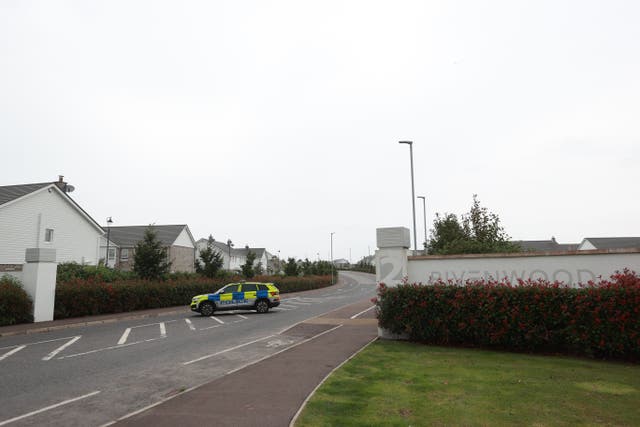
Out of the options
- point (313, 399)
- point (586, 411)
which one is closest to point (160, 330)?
point (313, 399)

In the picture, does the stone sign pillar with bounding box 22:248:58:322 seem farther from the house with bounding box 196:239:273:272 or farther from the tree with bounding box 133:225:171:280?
the house with bounding box 196:239:273:272

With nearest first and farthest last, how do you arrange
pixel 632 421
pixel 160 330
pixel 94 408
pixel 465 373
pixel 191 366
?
pixel 632 421, pixel 94 408, pixel 465 373, pixel 191 366, pixel 160 330

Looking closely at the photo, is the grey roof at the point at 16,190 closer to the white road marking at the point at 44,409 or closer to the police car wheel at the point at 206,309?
the police car wheel at the point at 206,309

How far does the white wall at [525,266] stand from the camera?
11.3 metres

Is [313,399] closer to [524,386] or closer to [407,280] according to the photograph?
[524,386]

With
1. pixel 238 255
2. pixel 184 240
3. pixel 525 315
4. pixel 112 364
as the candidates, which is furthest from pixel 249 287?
pixel 238 255

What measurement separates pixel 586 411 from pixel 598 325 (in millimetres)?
4601

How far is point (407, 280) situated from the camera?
535 inches

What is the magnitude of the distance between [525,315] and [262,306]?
16084 millimetres

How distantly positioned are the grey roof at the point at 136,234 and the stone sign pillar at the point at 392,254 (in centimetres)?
4713

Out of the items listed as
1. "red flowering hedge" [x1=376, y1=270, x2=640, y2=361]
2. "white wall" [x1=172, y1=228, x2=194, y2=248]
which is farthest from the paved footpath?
"white wall" [x1=172, y1=228, x2=194, y2=248]

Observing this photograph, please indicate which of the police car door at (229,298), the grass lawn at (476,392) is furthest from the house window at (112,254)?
the grass lawn at (476,392)

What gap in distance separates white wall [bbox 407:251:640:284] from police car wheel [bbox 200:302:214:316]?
41.7 ft

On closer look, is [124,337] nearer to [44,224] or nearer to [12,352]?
[12,352]
